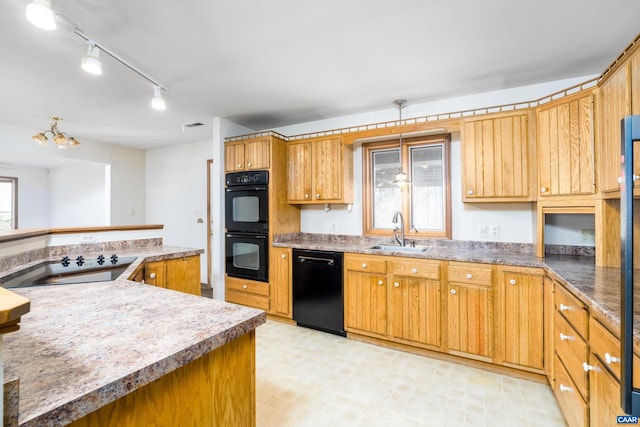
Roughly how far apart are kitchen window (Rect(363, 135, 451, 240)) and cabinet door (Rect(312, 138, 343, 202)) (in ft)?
1.17

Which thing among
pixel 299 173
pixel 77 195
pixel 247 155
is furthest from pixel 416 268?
pixel 77 195

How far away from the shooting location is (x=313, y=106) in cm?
323

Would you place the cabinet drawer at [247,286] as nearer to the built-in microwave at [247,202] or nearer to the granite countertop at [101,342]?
the built-in microwave at [247,202]

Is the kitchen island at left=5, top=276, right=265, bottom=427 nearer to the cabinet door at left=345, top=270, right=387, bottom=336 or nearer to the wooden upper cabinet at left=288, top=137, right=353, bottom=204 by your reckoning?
the cabinet door at left=345, top=270, right=387, bottom=336

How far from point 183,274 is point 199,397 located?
6.84 ft

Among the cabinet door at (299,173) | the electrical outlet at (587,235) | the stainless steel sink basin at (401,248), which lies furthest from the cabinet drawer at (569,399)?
the cabinet door at (299,173)

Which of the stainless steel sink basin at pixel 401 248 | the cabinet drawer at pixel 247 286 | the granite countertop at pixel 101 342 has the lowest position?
the cabinet drawer at pixel 247 286

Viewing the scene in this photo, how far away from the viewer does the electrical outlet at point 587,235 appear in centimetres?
232

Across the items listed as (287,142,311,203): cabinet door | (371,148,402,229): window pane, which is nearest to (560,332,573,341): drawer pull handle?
(371,148,402,229): window pane

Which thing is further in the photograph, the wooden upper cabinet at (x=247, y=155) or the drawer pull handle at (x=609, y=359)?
the wooden upper cabinet at (x=247, y=155)

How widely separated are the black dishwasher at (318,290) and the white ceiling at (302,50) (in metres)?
1.68

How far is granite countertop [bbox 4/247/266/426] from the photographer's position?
607mm

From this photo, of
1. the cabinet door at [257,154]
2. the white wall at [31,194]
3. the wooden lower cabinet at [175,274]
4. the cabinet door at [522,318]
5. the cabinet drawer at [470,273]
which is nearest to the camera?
the cabinet door at [522,318]

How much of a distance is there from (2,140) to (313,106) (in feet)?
13.6
